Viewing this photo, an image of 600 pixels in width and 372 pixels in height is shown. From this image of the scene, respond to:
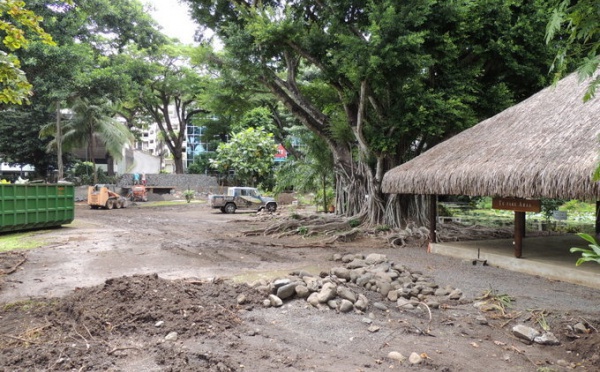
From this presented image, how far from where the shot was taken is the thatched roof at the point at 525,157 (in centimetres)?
758

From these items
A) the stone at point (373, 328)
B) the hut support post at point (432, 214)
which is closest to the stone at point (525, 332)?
the stone at point (373, 328)

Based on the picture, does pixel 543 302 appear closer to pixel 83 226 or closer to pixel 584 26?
pixel 584 26

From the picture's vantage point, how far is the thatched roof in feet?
24.9

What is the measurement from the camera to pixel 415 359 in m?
4.57

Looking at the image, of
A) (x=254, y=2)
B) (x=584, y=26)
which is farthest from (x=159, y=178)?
(x=584, y=26)

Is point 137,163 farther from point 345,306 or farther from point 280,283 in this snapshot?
point 345,306

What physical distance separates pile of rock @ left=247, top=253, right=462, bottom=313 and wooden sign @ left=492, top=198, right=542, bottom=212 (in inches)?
105

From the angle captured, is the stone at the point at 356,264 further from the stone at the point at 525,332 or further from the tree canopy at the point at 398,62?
the tree canopy at the point at 398,62

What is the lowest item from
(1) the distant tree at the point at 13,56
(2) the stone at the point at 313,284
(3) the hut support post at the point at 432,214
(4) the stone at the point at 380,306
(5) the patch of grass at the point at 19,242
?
(5) the patch of grass at the point at 19,242

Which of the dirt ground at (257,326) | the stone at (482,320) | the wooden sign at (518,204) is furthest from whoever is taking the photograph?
the wooden sign at (518,204)

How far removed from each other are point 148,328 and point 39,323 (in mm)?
1437

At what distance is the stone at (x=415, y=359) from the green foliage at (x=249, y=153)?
3261 cm

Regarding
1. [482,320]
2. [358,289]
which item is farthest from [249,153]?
[482,320]

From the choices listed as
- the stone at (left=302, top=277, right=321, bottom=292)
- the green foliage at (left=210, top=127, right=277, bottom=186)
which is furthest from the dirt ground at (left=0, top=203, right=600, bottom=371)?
the green foliage at (left=210, top=127, right=277, bottom=186)
